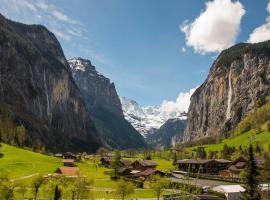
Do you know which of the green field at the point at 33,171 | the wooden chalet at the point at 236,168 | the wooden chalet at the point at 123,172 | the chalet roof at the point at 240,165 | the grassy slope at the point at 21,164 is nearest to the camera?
the green field at the point at 33,171

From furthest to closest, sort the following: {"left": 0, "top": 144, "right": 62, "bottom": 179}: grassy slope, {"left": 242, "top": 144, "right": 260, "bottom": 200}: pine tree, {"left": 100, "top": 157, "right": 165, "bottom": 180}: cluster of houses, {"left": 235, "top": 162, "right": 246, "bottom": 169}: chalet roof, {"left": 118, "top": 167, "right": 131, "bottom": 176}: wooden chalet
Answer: {"left": 235, "top": 162, "right": 246, "bottom": 169}: chalet roof → {"left": 118, "top": 167, "right": 131, "bottom": 176}: wooden chalet → {"left": 100, "top": 157, "right": 165, "bottom": 180}: cluster of houses → {"left": 0, "top": 144, "right": 62, "bottom": 179}: grassy slope → {"left": 242, "top": 144, "right": 260, "bottom": 200}: pine tree

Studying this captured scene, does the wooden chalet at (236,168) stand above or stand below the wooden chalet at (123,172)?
above

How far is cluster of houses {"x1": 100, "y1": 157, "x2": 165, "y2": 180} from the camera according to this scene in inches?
5069

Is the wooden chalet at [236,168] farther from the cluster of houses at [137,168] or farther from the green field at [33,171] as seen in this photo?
the green field at [33,171]

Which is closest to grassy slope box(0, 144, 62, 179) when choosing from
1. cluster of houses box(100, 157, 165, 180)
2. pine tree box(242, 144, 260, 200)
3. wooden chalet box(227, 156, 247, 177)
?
cluster of houses box(100, 157, 165, 180)

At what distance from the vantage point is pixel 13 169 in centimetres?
12631

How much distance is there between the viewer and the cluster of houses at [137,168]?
128750mm

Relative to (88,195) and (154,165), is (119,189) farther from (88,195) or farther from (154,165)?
(154,165)

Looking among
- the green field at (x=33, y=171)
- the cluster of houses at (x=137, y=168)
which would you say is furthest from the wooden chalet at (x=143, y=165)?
the green field at (x=33, y=171)

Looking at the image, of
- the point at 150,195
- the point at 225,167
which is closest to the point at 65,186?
the point at 150,195

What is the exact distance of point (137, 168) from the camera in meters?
165

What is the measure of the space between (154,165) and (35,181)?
87745mm

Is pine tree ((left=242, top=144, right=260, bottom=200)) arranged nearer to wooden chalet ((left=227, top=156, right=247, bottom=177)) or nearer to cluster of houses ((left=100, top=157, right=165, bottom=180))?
cluster of houses ((left=100, top=157, right=165, bottom=180))

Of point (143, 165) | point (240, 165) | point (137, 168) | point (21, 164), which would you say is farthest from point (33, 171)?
point (240, 165)
